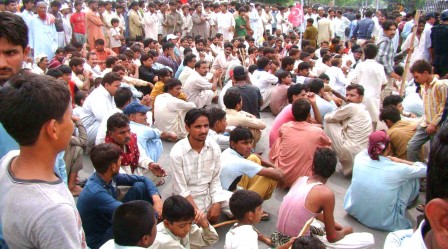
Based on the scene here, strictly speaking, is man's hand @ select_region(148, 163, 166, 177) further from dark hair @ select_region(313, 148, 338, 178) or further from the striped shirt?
the striped shirt

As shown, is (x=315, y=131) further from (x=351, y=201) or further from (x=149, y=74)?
(x=149, y=74)

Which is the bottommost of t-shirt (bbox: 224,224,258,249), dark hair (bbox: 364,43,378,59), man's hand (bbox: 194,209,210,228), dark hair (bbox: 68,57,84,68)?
man's hand (bbox: 194,209,210,228)

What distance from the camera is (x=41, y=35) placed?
8.53 m

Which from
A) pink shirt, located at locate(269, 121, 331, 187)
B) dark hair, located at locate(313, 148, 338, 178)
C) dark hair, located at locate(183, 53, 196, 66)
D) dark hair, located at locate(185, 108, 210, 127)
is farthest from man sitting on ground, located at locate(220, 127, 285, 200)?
dark hair, located at locate(183, 53, 196, 66)

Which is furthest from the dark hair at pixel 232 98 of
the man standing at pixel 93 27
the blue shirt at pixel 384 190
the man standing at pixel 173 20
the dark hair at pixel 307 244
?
the man standing at pixel 173 20

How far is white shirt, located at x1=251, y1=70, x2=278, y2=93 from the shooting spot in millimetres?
7352

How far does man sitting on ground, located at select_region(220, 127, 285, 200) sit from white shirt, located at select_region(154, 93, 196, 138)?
1.92 metres

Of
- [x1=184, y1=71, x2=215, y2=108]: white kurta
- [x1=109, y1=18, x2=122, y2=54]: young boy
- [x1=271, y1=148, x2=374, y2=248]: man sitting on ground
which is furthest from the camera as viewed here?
[x1=109, y1=18, x2=122, y2=54]: young boy

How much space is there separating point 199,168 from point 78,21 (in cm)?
793

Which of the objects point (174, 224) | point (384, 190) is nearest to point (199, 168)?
point (174, 224)

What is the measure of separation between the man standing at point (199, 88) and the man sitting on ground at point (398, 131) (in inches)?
114

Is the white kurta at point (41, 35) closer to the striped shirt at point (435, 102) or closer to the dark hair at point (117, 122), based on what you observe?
the dark hair at point (117, 122)

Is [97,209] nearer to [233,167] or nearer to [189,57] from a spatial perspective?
[233,167]

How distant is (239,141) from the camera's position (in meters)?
4.04
